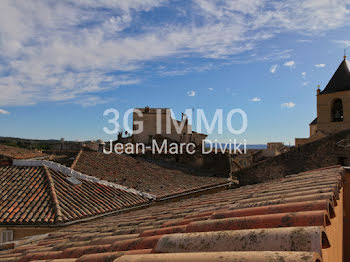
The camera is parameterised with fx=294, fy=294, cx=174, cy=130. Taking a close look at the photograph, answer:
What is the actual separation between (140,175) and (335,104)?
15.2 m

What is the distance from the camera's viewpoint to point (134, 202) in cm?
1055

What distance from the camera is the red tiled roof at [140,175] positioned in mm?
12758

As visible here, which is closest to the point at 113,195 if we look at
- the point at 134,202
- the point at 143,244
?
the point at 134,202

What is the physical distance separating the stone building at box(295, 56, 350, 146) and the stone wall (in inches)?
220

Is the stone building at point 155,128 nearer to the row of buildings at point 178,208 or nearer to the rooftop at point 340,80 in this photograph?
the row of buildings at point 178,208

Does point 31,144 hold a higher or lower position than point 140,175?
higher

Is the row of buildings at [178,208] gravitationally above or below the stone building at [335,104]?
below

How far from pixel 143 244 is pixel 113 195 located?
847 centimetres

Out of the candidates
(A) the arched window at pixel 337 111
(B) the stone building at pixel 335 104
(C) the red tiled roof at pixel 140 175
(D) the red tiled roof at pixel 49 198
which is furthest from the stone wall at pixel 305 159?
(D) the red tiled roof at pixel 49 198

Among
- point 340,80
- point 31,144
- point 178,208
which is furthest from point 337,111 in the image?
point 31,144

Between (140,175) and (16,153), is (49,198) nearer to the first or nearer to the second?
(140,175)

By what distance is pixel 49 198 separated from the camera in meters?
8.85

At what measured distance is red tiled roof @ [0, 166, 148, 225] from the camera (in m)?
7.90

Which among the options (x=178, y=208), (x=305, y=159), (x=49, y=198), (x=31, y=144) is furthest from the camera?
(x=31, y=144)
